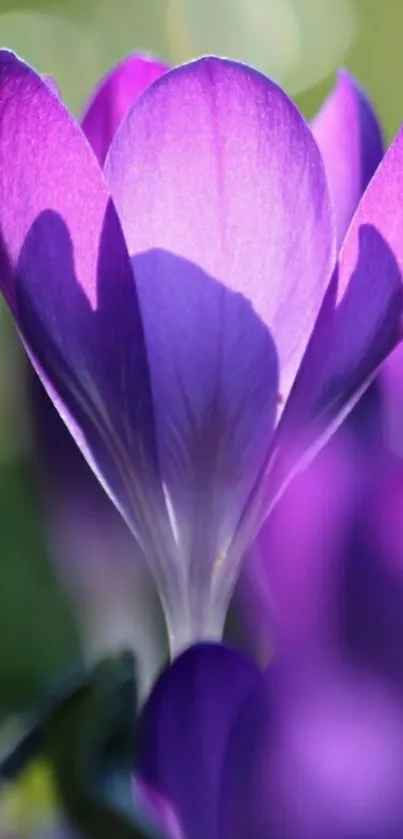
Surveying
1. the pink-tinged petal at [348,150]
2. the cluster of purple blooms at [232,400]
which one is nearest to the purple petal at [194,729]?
the cluster of purple blooms at [232,400]

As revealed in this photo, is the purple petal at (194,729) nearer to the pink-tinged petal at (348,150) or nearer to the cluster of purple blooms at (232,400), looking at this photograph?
the cluster of purple blooms at (232,400)

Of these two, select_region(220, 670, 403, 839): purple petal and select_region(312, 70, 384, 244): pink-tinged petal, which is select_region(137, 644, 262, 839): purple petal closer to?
select_region(220, 670, 403, 839): purple petal

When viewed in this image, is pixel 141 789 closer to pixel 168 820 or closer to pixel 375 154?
pixel 168 820

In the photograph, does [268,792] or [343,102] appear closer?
[268,792]

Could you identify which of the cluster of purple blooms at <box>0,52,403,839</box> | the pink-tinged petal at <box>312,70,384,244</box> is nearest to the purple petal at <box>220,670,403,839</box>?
the cluster of purple blooms at <box>0,52,403,839</box>

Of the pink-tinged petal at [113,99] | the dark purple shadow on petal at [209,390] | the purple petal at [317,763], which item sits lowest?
the purple petal at [317,763]

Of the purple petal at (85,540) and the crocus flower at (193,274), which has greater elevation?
the crocus flower at (193,274)

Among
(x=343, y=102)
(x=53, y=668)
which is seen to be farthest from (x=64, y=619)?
(x=343, y=102)
